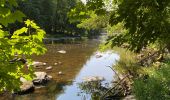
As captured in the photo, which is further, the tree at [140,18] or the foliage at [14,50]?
the tree at [140,18]

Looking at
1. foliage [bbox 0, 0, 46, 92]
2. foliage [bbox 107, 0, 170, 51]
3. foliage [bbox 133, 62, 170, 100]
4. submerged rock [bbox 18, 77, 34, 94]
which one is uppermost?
foliage [bbox 107, 0, 170, 51]

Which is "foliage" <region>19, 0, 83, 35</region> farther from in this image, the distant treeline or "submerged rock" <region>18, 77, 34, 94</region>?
"submerged rock" <region>18, 77, 34, 94</region>

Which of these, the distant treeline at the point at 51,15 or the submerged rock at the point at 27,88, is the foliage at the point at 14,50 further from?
the distant treeline at the point at 51,15

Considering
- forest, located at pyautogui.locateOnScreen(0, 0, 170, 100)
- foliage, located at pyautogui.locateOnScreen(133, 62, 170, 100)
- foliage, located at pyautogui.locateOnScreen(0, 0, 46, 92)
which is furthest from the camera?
foliage, located at pyautogui.locateOnScreen(133, 62, 170, 100)

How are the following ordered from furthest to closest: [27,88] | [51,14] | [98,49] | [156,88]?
1. [51,14]
2. [27,88]
3. [98,49]
4. [156,88]

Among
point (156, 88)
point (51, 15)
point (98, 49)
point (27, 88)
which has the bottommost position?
point (27, 88)

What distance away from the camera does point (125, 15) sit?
4.98m

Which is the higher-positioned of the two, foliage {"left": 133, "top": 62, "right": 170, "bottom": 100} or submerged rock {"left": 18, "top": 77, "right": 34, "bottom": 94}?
foliage {"left": 133, "top": 62, "right": 170, "bottom": 100}

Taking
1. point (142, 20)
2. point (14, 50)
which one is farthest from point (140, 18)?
point (14, 50)

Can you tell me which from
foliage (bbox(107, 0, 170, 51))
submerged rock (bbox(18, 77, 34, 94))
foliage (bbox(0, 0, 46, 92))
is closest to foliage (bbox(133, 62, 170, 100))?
foliage (bbox(107, 0, 170, 51))

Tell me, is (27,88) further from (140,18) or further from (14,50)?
(14,50)

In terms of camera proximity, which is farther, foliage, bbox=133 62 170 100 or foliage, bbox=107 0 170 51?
foliage, bbox=133 62 170 100

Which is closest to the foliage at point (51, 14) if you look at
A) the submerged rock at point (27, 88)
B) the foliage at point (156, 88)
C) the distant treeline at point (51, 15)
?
the distant treeline at point (51, 15)

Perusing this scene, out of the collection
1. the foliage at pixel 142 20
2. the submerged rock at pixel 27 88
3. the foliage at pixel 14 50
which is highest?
the foliage at pixel 142 20
